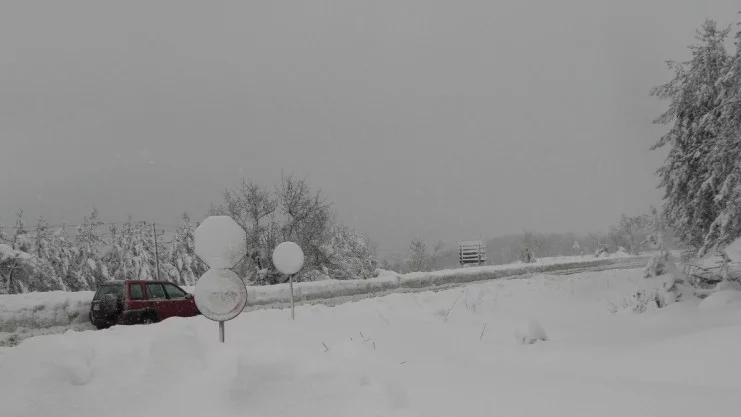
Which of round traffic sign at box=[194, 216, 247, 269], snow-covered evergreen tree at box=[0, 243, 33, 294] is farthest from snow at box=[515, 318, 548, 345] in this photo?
snow-covered evergreen tree at box=[0, 243, 33, 294]

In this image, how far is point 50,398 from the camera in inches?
141

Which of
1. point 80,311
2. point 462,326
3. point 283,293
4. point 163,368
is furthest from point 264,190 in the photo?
point 163,368

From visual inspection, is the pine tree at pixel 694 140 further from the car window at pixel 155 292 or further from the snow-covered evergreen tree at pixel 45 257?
the snow-covered evergreen tree at pixel 45 257

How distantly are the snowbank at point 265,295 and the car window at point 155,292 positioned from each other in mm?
2675

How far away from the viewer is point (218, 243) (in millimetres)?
6730

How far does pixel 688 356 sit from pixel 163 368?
20.5 ft

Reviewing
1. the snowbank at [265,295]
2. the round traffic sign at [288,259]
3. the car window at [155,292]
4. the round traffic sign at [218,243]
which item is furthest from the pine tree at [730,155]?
the car window at [155,292]

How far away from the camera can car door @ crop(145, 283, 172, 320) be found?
42.6 ft

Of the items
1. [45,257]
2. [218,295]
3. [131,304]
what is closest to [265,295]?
[131,304]

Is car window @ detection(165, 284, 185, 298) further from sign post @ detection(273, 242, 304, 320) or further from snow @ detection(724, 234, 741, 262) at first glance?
snow @ detection(724, 234, 741, 262)

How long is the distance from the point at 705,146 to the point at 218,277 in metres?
14.9

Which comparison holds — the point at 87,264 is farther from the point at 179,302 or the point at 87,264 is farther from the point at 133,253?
the point at 179,302

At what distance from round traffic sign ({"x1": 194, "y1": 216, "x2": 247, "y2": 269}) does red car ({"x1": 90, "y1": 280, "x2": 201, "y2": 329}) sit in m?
7.18

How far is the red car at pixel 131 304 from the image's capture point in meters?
12.4
